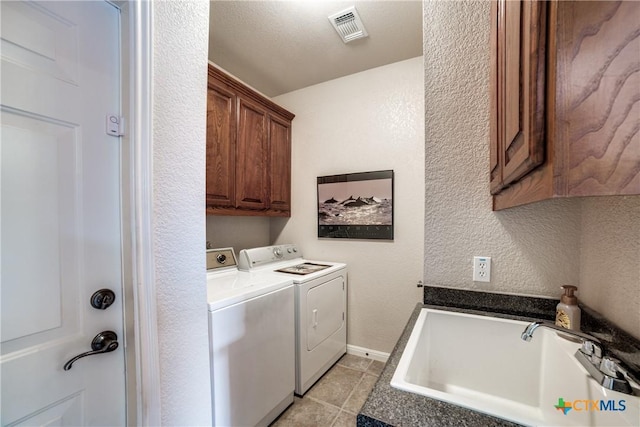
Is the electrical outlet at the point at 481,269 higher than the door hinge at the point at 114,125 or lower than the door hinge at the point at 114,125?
lower

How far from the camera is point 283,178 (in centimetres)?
271

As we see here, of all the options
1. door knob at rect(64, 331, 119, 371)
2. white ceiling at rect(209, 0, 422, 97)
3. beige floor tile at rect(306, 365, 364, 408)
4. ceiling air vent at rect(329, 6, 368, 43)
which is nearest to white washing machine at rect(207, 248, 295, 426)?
beige floor tile at rect(306, 365, 364, 408)

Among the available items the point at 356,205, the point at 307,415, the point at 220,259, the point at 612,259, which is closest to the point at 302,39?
the point at 356,205

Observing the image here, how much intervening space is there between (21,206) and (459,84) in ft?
5.67

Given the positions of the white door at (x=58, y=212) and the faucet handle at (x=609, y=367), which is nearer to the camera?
the faucet handle at (x=609, y=367)

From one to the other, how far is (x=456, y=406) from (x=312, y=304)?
1.46m

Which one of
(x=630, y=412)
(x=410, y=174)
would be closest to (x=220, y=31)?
(x=410, y=174)

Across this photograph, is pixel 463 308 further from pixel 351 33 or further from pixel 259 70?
pixel 259 70

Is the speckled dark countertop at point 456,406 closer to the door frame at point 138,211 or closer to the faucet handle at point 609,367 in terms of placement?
the faucet handle at point 609,367

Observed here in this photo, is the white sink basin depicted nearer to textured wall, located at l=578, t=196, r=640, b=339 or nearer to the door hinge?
textured wall, located at l=578, t=196, r=640, b=339

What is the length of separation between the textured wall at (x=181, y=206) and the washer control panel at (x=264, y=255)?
93cm

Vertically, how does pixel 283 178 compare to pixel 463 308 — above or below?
above

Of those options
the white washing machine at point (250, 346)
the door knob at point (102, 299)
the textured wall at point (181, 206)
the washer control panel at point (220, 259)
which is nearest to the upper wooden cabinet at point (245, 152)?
the washer control panel at point (220, 259)

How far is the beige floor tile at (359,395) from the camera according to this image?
1.80 meters
